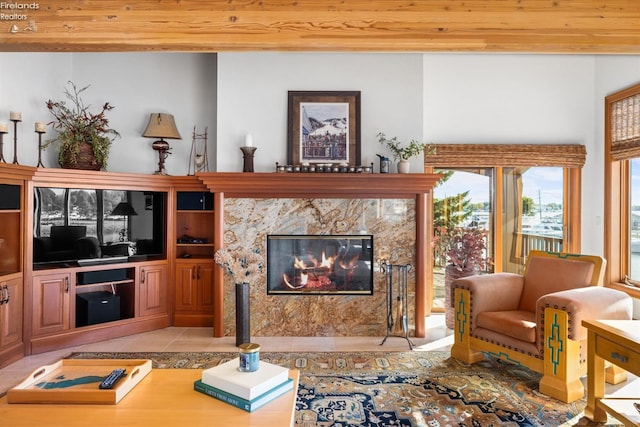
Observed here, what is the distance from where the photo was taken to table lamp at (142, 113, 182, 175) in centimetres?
441

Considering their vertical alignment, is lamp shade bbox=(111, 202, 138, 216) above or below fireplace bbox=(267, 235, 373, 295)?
above

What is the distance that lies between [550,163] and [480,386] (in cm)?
300

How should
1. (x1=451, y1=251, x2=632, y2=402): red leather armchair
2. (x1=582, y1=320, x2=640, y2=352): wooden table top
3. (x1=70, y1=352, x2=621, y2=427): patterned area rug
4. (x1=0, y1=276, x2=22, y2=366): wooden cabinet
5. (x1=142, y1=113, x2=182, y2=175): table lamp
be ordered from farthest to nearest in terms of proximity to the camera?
(x1=142, y1=113, x2=182, y2=175): table lamp < (x1=0, y1=276, x2=22, y2=366): wooden cabinet < (x1=451, y1=251, x2=632, y2=402): red leather armchair < (x1=70, y1=352, x2=621, y2=427): patterned area rug < (x1=582, y1=320, x2=640, y2=352): wooden table top

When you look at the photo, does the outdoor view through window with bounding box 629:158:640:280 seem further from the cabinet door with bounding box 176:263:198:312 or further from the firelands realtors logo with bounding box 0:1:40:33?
the firelands realtors logo with bounding box 0:1:40:33

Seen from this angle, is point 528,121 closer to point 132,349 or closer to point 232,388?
point 232,388

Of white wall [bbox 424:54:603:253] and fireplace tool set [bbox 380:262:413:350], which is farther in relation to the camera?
white wall [bbox 424:54:603:253]

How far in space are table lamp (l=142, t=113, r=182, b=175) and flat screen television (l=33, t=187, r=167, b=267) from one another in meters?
0.51

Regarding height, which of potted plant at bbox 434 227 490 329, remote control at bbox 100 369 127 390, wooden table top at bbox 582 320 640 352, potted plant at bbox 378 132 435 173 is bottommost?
remote control at bbox 100 369 127 390

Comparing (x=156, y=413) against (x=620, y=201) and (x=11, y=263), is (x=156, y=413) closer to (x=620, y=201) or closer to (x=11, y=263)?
(x=11, y=263)

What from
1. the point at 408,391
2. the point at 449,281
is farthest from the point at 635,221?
the point at 408,391

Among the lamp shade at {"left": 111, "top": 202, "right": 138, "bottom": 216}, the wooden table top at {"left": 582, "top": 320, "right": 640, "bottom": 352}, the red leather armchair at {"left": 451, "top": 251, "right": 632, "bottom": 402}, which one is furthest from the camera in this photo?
the lamp shade at {"left": 111, "top": 202, "right": 138, "bottom": 216}

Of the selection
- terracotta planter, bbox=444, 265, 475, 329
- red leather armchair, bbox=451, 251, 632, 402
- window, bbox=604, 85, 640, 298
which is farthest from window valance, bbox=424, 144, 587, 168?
red leather armchair, bbox=451, 251, 632, 402

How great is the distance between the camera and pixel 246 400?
1.61 meters

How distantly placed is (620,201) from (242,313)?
4.27 metres
